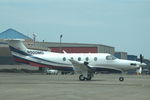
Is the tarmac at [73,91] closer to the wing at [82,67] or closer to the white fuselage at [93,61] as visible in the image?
the wing at [82,67]

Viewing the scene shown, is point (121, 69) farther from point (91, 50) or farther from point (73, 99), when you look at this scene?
point (91, 50)

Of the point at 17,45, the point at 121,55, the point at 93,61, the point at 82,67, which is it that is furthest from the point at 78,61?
the point at 121,55

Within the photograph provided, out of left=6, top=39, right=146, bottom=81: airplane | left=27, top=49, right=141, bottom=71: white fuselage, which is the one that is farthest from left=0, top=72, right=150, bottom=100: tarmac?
left=27, top=49, right=141, bottom=71: white fuselage

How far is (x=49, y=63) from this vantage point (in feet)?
126

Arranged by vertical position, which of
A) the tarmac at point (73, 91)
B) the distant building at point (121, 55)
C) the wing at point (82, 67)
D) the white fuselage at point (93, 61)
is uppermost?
the distant building at point (121, 55)

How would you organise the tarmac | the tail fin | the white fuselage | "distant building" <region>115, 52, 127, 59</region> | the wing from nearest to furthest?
the tarmac
the wing
the white fuselage
the tail fin
"distant building" <region>115, 52, 127, 59</region>

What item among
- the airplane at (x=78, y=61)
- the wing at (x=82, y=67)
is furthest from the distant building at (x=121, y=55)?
the wing at (x=82, y=67)

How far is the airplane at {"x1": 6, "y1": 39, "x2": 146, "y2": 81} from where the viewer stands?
121 ft

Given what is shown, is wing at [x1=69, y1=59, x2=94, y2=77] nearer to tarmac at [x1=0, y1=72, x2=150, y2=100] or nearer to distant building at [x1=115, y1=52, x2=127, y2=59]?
tarmac at [x1=0, y1=72, x2=150, y2=100]

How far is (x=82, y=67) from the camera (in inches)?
1444

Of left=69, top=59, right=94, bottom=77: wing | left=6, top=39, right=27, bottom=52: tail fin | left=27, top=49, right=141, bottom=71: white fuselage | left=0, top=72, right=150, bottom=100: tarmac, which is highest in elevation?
left=6, top=39, right=27, bottom=52: tail fin

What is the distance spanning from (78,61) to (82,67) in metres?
1.09

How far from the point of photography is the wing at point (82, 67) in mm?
36375

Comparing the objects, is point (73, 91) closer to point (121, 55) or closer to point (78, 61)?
point (78, 61)
